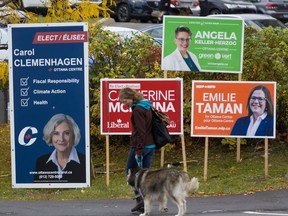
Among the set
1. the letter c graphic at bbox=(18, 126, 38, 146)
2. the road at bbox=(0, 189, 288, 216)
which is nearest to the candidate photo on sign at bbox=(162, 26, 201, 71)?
the letter c graphic at bbox=(18, 126, 38, 146)

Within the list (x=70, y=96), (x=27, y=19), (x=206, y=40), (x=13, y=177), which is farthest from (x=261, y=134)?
(x=27, y=19)

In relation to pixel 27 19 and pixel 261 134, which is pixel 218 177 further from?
pixel 27 19

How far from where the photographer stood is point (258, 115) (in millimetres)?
15031

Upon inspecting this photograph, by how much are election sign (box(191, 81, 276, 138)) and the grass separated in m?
0.83

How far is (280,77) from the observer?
55.7ft

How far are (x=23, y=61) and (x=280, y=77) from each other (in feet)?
16.9

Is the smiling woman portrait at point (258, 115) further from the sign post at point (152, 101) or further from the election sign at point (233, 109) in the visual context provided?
the sign post at point (152, 101)

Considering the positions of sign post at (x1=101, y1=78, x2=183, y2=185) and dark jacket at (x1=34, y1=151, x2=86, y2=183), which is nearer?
dark jacket at (x1=34, y1=151, x2=86, y2=183)

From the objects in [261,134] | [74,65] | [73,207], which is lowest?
[73,207]

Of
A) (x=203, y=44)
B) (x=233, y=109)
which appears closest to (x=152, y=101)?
(x=233, y=109)

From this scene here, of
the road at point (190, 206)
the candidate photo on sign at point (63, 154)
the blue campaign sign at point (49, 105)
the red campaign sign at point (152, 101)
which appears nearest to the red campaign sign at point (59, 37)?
the blue campaign sign at point (49, 105)

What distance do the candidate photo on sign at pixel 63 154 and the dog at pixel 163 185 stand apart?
3.08 metres

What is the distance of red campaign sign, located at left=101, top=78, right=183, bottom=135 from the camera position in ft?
48.8

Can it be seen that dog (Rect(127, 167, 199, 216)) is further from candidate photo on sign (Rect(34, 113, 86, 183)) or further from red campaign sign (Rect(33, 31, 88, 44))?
red campaign sign (Rect(33, 31, 88, 44))
